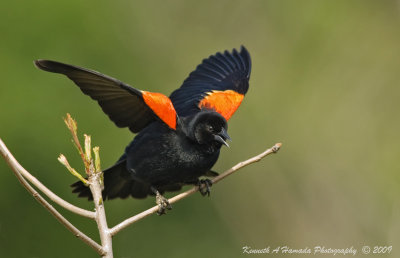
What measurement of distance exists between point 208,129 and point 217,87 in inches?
46.7

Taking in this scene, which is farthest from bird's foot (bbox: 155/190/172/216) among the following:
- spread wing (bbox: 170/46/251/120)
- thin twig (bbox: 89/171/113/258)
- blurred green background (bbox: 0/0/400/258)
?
blurred green background (bbox: 0/0/400/258)

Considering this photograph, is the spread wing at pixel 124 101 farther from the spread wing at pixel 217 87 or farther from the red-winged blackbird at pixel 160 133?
the spread wing at pixel 217 87

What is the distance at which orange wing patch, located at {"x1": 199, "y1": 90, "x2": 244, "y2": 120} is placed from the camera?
4.45m

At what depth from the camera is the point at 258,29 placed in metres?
9.51

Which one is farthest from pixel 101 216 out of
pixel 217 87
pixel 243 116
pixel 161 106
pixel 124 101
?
pixel 243 116

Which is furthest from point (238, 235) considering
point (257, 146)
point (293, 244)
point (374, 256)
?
point (374, 256)

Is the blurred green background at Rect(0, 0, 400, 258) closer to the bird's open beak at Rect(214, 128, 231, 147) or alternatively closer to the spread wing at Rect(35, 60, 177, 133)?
the spread wing at Rect(35, 60, 177, 133)

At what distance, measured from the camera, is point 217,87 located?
16.5 ft

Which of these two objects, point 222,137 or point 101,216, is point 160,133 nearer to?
point 222,137

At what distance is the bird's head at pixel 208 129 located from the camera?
3.90m

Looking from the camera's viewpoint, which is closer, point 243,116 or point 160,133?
point 160,133

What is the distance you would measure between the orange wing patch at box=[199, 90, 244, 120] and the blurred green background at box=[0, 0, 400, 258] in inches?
97.4

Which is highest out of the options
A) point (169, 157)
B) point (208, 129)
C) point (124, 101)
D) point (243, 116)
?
point (124, 101)

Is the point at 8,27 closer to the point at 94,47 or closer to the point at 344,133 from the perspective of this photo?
the point at 94,47
